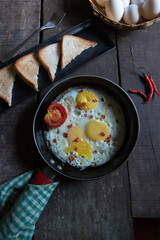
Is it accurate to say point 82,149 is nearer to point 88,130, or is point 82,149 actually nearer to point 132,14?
point 88,130

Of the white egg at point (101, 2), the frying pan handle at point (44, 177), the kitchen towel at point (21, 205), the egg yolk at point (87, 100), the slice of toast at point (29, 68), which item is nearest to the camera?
the kitchen towel at point (21, 205)

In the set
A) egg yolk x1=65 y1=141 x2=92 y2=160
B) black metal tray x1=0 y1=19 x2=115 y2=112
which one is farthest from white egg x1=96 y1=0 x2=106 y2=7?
egg yolk x1=65 y1=141 x2=92 y2=160

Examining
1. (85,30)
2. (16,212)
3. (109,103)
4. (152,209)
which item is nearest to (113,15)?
(85,30)

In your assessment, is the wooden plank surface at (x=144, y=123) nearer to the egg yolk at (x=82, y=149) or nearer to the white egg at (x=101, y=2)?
the white egg at (x=101, y=2)

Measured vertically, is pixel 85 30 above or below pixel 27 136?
above

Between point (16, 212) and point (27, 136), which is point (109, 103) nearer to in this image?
point (27, 136)

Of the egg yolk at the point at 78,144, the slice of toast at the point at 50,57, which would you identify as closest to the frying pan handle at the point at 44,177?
the egg yolk at the point at 78,144

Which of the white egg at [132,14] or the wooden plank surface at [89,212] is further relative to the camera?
the white egg at [132,14]

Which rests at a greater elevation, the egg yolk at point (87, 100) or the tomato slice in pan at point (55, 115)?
the tomato slice in pan at point (55, 115)
